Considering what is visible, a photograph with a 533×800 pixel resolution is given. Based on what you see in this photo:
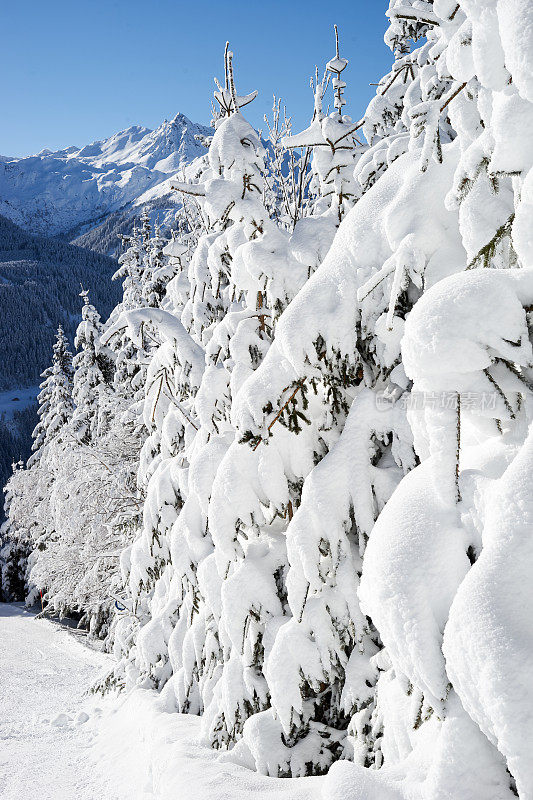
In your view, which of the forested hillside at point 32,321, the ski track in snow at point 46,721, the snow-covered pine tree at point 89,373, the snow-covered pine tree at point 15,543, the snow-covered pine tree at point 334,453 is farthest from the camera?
the forested hillside at point 32,321

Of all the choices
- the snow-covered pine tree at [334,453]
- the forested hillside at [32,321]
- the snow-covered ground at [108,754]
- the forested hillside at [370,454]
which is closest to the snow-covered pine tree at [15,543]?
the snow-covered ground at [108,754]


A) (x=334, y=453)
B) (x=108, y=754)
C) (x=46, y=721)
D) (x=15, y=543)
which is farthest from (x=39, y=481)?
(x=334, y=453)

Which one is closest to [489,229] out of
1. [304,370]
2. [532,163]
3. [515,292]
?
[532,163]

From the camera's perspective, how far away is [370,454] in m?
3.44

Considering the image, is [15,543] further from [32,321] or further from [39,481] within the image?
[32,321]

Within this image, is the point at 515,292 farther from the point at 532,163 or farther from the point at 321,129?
the point at 321,129

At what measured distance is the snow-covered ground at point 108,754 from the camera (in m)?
3.69

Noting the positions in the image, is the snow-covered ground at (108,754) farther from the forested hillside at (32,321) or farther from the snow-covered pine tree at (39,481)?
the forested hillside at (32,321)

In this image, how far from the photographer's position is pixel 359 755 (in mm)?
3158

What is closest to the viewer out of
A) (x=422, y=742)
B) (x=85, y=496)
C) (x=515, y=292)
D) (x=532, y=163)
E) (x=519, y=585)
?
(x=519, y=585)

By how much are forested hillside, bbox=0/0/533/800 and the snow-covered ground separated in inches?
4.7

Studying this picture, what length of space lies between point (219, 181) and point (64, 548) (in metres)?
14.3

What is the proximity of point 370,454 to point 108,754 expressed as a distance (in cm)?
551

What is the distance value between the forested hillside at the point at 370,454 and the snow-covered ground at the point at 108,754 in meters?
0.12
